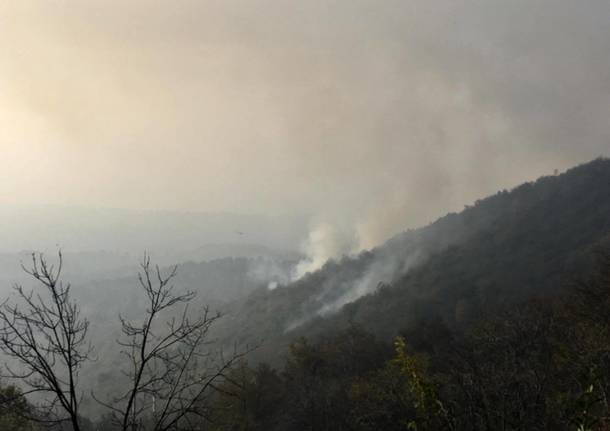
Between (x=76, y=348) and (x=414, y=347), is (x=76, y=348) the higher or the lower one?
the higher one

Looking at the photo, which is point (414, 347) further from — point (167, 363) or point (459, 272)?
point (459, 272)

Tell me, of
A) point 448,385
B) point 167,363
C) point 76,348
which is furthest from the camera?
point 448,385

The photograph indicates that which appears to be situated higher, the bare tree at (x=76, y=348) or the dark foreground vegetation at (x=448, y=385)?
the bare tree at (x=76, y=348)

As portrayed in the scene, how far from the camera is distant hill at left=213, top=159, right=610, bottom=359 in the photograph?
336 feet

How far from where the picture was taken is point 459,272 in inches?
5010

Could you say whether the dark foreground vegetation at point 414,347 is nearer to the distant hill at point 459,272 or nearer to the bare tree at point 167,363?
the bare tree at point 167,363

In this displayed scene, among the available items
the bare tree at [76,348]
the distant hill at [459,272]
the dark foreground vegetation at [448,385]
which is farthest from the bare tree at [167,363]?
the distant hill at [459,272]

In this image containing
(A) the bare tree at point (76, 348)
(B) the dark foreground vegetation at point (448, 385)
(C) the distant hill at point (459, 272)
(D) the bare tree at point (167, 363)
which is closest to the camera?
(A) the bare tree at point (76, 348)

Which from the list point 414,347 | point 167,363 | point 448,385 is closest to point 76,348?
point 167,363

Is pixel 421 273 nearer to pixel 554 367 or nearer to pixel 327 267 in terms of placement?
pixel 327 267

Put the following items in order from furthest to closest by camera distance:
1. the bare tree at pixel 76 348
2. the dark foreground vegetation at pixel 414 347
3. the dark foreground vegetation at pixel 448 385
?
the dark foreground vegetation at pixel 448 385, the dark foreground vegetation at pixel 414 347, the bare tree at pixel 76 348

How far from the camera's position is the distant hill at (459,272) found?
102312 millimetres

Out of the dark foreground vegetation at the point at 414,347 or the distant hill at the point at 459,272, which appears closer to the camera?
the dark foreground vegetation at the point at 414,347

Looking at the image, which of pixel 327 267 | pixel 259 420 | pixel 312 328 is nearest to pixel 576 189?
pixel 327 267
